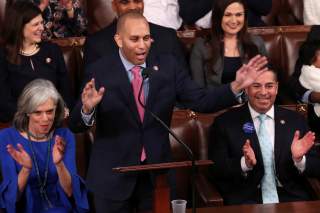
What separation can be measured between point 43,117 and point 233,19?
770mm

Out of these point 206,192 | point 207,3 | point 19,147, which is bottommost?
point 206,192

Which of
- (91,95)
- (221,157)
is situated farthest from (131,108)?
(221,157)

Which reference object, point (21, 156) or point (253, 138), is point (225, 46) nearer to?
point (253, 138)

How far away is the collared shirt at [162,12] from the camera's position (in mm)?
→ 2311

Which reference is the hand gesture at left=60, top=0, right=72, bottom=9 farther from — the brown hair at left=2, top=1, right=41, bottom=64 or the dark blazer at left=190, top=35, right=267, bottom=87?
the dark blazer at left=190, top=35, right=267, bottom=87

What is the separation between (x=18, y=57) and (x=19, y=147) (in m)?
0.57

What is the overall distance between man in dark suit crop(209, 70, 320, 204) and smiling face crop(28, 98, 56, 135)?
41cm

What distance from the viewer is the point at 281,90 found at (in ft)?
7.22

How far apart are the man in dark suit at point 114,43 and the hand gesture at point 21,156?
413 millimetres

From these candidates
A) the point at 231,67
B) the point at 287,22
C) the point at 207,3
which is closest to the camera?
the point at 231,67

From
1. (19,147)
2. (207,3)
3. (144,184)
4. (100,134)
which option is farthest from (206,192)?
(207,3)

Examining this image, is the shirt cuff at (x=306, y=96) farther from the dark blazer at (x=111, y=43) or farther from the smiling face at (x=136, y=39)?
the smiling face at (x=136, y=39)

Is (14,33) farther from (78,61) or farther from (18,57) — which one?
(78,61)

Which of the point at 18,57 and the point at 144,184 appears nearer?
the point at 144,184
